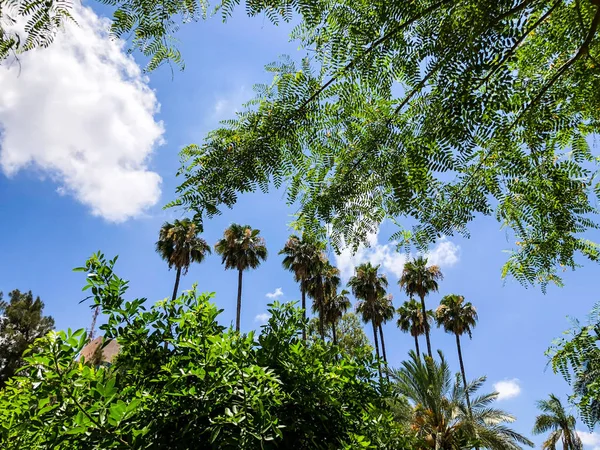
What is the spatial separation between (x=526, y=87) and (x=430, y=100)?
793mm

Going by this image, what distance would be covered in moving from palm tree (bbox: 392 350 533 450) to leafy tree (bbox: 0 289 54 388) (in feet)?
88.1

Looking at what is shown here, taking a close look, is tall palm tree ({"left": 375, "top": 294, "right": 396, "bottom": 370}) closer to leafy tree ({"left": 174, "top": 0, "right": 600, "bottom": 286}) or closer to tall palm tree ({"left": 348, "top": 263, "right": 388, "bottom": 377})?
tall palm tree ({"left": 348, "top": 263, "right": 388, "bottom": 377})

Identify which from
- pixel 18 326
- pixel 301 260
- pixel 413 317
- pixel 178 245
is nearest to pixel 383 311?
pixel 413 317

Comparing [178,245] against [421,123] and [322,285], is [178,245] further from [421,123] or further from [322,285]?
[421,123]

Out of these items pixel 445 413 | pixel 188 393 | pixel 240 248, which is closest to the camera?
pixel 188 393

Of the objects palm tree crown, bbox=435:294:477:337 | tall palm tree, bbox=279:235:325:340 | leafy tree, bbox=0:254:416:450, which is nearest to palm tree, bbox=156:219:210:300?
tall palm tree, bbox=279:235:325:340

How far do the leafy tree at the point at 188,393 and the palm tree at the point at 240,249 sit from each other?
87.1ft

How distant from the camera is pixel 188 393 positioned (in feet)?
6.61

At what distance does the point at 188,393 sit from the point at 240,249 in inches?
1085

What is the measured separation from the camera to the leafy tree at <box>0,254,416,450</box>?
1848mm

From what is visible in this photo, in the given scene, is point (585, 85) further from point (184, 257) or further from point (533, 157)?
point (184, 257)

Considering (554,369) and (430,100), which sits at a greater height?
(430,100)

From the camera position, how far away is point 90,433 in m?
1.78

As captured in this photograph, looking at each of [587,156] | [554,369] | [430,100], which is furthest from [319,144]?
[554,369]
